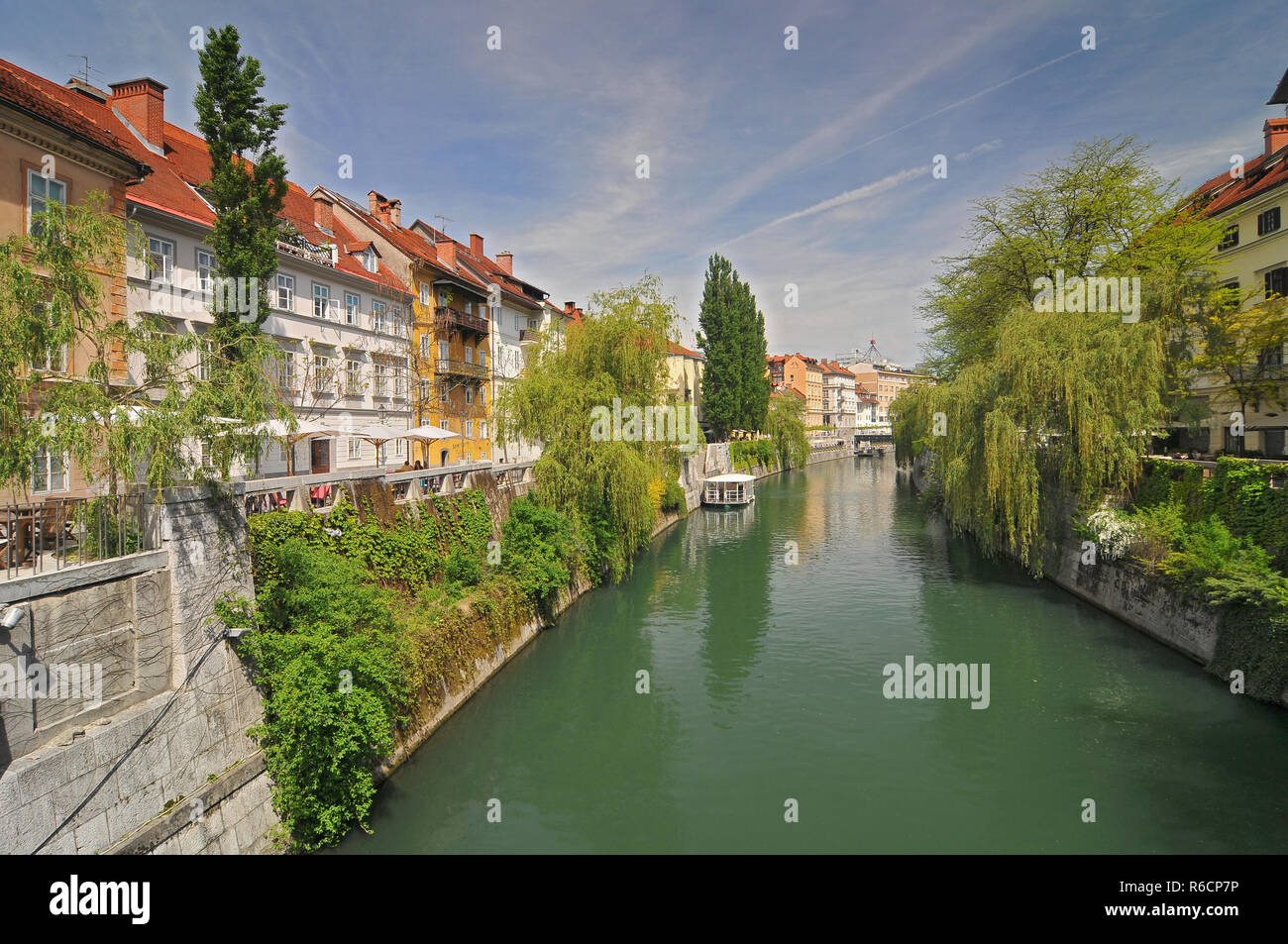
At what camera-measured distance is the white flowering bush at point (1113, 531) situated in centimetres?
1952

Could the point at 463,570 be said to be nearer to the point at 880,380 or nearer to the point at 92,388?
the point at 92,388

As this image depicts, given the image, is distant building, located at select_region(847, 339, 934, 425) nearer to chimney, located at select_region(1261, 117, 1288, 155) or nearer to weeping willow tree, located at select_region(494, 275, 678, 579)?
chimney, located at select_region(1261, 117, 1288, 155)

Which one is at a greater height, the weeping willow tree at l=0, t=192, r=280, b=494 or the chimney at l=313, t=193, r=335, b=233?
the chimney at l=313, t=193, r=335, b=233

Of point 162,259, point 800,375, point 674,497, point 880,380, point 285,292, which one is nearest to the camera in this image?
point 162,259

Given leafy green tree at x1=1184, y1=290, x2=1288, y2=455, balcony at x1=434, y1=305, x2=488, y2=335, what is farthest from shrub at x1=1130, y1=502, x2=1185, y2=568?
balcony at x1=434, y1=305, x2=488, y2=335

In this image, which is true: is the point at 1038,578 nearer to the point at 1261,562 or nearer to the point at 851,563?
the point at 851,563

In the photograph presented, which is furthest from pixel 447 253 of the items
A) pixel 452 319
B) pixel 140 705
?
pixel 140 705

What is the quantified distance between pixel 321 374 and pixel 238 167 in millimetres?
8150

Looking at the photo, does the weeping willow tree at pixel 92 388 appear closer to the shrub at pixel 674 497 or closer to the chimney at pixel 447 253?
the chimney at pixel 447 253

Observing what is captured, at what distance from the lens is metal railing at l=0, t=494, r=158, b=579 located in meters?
8.06

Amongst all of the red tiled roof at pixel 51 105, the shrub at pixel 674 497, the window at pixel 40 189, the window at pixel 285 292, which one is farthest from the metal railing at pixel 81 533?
the shrub at pixel 674 497

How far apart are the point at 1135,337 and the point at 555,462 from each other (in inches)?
722

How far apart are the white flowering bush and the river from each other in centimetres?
214

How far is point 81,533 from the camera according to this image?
336 inches
